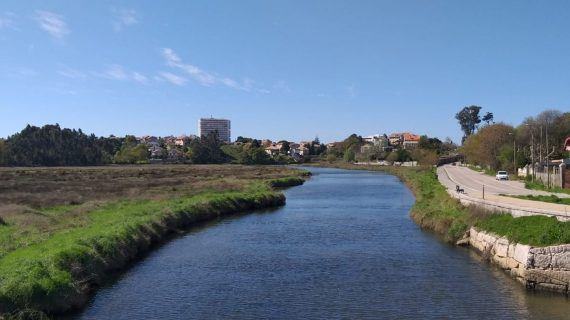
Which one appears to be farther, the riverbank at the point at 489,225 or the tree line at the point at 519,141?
the tree line at the point at 519,141

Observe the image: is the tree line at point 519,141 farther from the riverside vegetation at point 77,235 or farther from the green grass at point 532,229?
the green grass at point 532,229

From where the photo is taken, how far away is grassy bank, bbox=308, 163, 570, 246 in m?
25.6

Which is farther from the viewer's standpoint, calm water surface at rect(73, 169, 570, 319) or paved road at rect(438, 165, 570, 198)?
paved road at rect(438, 165, 570, 198)

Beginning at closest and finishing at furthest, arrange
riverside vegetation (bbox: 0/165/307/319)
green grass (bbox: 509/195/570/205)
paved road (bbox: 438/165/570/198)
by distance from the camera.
A: riverside vegetation (bbox: 0/165/307/319) < green grass (bbox: 509/195/570/205) < paved road (bbox: 438/165/570/198)

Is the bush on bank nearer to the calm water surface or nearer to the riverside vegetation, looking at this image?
the riverside vegetation

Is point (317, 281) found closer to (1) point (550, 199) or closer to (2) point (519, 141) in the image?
(1) point (550, 199)

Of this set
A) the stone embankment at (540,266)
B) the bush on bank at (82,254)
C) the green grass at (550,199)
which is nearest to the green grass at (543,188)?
the green grass at (550,199)

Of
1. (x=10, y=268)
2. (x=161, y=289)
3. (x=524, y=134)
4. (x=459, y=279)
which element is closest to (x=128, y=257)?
(x=161, y=289)

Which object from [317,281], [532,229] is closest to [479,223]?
[532,229]

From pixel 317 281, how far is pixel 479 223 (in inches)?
520

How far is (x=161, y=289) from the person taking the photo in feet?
82.4

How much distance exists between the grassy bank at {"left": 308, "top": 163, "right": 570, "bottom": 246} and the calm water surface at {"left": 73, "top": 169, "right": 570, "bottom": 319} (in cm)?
163

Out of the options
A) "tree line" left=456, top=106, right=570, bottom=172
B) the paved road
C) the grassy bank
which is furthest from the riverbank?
"tree line" left=456, top=106, right=570, bottom=172

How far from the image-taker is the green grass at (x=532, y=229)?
82.6 ft
